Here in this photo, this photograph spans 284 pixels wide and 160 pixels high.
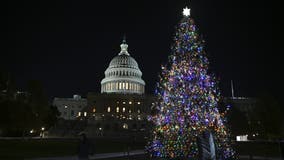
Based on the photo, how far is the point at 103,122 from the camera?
349 ft

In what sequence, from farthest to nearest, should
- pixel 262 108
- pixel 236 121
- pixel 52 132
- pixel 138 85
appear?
pixel 138 85
pixel 52 132
pixel 236 121
pixel 262 108

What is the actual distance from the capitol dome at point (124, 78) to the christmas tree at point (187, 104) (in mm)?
110766

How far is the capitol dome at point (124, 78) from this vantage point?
5492 inches

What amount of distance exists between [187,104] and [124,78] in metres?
118

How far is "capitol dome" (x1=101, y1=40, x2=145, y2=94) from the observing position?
139500 millimetres

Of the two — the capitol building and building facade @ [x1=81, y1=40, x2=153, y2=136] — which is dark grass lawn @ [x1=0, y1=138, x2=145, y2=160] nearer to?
the capitol building

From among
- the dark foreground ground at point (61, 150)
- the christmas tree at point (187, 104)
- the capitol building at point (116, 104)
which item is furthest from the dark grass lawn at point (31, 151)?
the capitol building at point (116, 104)

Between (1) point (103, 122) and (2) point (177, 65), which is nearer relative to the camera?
(2) point (177, 65)

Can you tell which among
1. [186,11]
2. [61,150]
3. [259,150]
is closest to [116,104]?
[259,150]

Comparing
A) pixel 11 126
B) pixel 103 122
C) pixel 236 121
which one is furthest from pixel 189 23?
pixel 103 122

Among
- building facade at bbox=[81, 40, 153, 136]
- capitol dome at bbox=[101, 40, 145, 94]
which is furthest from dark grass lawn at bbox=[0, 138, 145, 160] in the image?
capitol dome at bbox=[101, 40, 145, 94]

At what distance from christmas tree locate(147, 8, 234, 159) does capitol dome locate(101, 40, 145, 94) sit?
363 ft

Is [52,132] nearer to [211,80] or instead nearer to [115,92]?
[115,92]

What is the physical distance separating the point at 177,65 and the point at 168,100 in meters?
2.60
